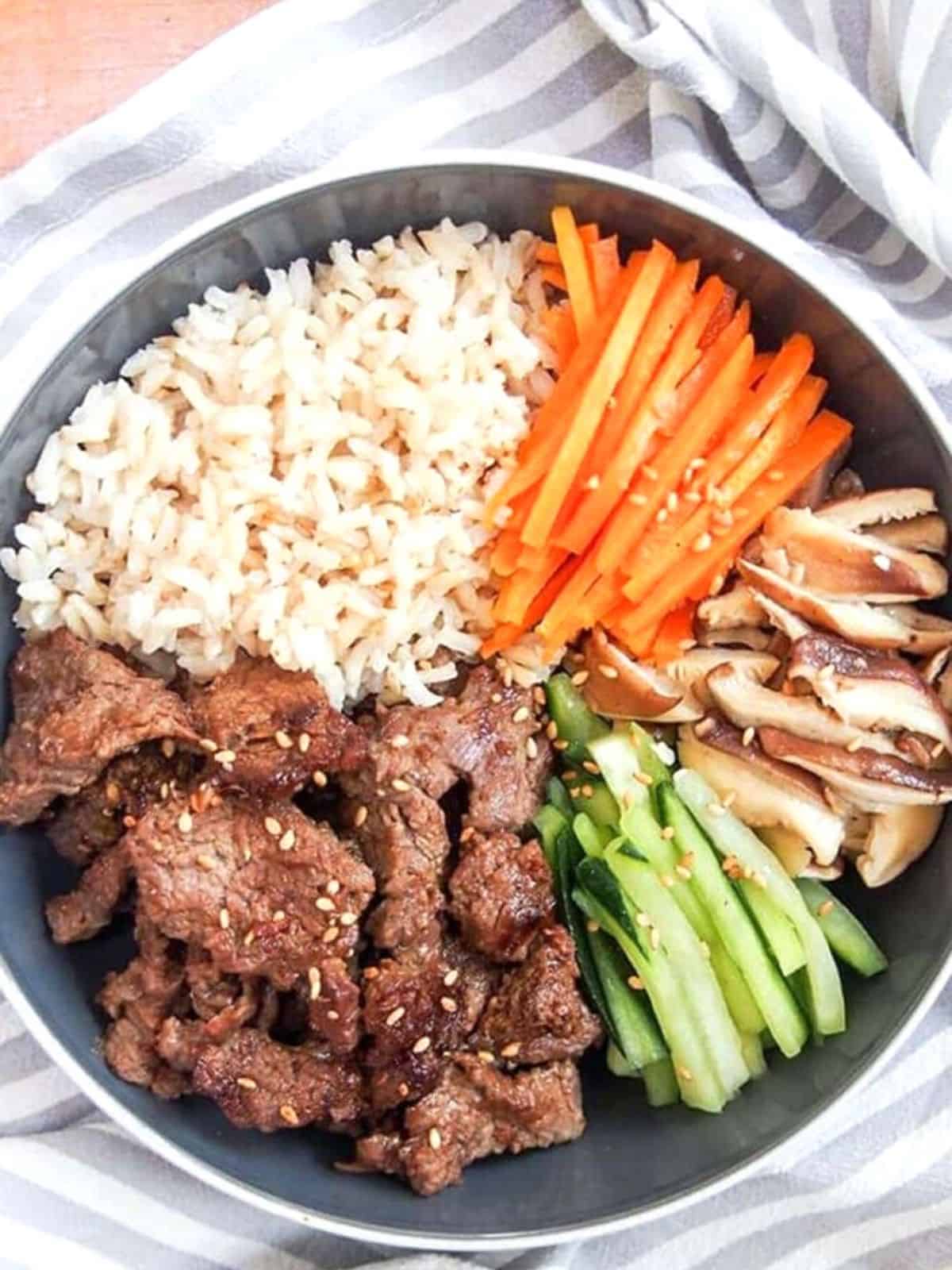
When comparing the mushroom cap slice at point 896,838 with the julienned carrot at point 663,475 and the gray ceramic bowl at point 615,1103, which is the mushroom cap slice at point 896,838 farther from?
the julienned carrot at point 663,475

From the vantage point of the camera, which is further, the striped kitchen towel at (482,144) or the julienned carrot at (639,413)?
the striped kitchen towel at (482,144)

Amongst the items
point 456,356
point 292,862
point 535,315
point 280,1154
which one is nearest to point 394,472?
point 456,356

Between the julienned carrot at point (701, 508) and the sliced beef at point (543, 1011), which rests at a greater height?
the julienned carrot at point (701, 508)

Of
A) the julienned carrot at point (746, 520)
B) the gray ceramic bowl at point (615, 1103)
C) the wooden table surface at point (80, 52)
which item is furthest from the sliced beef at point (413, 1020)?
the wooden table surface at point (80, 52)

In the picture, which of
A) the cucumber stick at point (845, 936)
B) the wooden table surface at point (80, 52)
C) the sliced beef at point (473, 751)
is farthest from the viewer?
the wooden table surface at point (80, 52)

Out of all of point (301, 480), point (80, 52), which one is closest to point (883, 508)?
point (301, 480)

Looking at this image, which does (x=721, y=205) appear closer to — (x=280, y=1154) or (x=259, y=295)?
(x=259, y=295)

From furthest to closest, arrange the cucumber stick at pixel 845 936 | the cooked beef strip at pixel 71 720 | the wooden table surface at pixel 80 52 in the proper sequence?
the wooden table surface at pixel 80 52
the cucumber stick at pixel 845 936
the cooked beef strip at pixel 71 720
